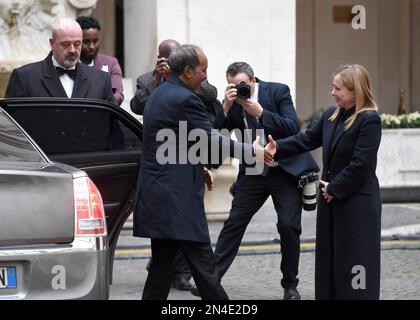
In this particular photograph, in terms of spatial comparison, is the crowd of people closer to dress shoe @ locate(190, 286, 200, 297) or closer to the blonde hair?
the blonde hair

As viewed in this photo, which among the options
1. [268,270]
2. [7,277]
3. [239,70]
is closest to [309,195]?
[239,70]

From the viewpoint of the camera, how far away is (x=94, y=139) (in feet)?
27.3

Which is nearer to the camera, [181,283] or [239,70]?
[239,70]

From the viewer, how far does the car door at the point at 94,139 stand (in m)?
8.09

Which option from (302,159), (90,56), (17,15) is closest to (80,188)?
(302,159)

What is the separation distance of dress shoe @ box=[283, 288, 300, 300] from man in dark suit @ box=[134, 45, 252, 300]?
140 cm

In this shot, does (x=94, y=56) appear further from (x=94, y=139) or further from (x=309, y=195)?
(x=309, y=195)

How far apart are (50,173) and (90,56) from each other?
159 inches

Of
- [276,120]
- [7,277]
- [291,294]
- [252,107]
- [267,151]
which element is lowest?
[291,294]

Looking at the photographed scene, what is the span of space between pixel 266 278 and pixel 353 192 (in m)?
2.46

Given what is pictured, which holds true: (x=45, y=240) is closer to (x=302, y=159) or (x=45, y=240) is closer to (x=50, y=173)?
(x=50, y=173)

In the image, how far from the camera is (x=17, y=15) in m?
12.9

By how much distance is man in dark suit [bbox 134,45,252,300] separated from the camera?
7238mm

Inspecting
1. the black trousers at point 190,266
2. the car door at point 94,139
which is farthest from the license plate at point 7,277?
the car door at point 94,139
